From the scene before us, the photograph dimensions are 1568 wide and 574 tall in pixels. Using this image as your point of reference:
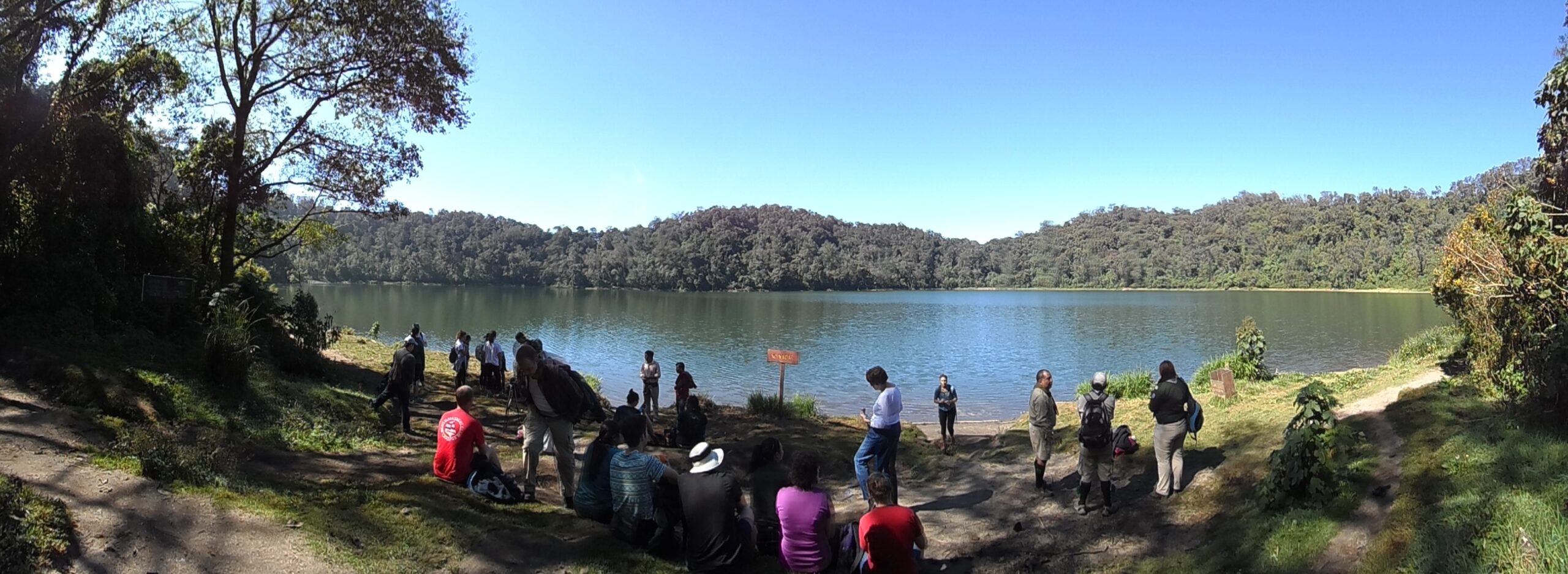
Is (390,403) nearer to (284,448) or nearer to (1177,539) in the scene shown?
(284,448)

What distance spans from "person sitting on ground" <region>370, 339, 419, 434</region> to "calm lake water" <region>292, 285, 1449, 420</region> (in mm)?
12842

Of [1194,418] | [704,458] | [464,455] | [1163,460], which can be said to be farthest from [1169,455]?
[464,455]

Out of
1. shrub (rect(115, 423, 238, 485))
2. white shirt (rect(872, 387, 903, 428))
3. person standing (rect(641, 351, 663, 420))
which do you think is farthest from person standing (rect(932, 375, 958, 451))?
shrub (rect(115, 423, 238, 485))

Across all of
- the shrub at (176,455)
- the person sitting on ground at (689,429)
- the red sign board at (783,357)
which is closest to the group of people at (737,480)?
the shrub at (176,455)

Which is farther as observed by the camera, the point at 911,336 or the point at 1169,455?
the point at 911,336

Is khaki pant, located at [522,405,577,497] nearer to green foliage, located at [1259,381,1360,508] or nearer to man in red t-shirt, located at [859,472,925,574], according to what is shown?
man in red t-shirt, located at [859,472,925,574]

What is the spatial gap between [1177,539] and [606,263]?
5188 inches

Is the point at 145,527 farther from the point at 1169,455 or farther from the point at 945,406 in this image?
the point at 945,406

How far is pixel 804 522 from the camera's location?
193 inches

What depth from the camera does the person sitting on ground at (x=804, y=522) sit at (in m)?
4.89

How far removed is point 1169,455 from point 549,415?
20.3ft

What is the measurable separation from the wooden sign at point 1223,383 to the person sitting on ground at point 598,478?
11393 millimetres

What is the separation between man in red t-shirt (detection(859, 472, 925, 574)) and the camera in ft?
14.6

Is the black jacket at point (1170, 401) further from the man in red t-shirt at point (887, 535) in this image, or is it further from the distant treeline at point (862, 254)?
the distant treeline at point (862, 254)
